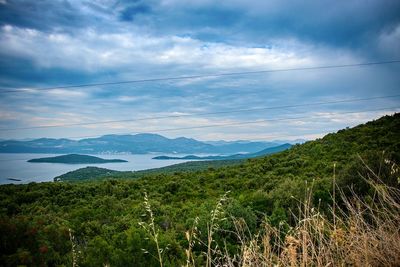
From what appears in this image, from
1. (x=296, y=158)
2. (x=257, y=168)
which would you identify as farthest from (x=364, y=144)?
(x=257, y=168)

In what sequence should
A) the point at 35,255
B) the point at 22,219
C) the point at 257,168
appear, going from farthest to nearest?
the point at 257,168, the point at 22,219, the point at 35,255

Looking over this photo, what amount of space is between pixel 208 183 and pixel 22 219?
19550mm

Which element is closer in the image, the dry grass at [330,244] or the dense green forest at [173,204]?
the dry grass at [330,244]

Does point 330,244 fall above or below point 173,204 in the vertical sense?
above

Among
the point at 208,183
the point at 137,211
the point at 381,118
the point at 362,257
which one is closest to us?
the point at 362,257

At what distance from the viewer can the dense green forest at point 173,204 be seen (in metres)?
5.16

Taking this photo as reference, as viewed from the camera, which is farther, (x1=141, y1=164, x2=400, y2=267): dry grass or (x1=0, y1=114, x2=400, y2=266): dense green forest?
(x1=0, y1=114, x2=400, y2=266): dense green forest

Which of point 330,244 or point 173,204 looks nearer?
point 330,244

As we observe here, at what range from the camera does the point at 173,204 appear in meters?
17.7

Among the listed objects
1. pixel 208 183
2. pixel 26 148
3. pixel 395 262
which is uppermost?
pixel 26 148

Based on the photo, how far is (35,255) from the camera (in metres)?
4.87

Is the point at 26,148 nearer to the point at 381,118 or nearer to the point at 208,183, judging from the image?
the point at 208,183

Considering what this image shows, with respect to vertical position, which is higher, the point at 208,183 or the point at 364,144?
the point at 364,144

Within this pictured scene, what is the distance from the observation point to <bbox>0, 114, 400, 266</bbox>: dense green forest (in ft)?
16.9
